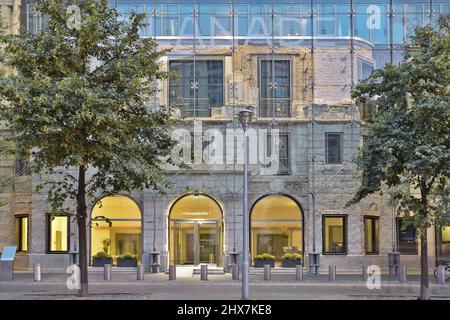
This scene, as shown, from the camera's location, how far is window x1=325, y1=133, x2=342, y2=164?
115 ft

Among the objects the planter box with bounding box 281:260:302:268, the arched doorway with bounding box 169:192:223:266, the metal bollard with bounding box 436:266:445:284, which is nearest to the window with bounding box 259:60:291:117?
the arched doorway with bounding box 169:192:223:266

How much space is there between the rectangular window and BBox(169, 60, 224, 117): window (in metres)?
3.23

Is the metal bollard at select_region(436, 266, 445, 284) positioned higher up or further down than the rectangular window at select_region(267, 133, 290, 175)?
further down

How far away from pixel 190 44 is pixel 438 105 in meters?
17.4

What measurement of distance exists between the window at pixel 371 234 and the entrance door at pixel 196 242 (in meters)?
7.57

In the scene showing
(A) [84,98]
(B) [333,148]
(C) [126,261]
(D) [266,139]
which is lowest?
(C) [126,261]

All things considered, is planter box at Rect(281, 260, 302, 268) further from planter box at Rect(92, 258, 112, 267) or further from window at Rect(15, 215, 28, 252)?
window at Rect(15, 215, 28, 252)

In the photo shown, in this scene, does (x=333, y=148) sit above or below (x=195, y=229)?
above

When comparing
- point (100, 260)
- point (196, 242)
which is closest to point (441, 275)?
point (196, 242)

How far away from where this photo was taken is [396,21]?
118ft

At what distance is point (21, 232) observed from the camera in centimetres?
3612

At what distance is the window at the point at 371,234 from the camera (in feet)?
117

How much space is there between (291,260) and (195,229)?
16.6ft

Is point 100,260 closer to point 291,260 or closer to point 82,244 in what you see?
point 291,260
